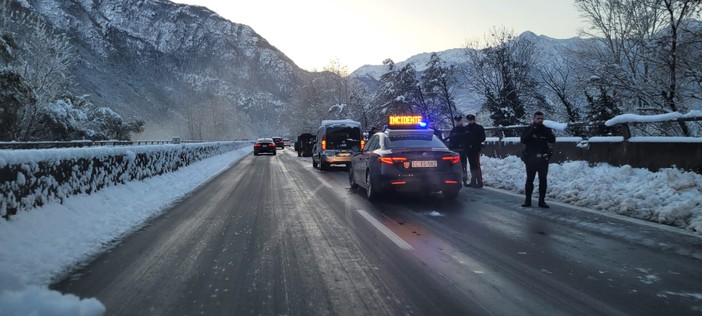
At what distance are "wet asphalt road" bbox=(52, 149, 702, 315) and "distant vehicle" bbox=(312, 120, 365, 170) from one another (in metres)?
11.3

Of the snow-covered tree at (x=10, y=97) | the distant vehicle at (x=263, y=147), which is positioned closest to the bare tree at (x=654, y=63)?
the distant vehicle at (x=263, y=147)

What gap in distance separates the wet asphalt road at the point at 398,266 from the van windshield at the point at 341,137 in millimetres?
11696

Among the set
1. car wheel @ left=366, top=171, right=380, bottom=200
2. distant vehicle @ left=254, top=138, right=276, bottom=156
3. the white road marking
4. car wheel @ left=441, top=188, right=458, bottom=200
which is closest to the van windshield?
car wheel @ left=366, top=171, right=380, bottom=200

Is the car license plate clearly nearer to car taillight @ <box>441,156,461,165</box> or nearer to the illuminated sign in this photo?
car taillight @ <box>441,156,461,165</box>

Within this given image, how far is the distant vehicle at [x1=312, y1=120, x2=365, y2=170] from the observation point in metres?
19.0

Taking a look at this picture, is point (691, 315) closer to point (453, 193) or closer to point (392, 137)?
point (453, 193)

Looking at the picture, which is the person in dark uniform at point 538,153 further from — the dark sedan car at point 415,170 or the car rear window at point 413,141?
the car rear window at point 413,141

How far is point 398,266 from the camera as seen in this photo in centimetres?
445

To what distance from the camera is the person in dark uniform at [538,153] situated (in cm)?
820

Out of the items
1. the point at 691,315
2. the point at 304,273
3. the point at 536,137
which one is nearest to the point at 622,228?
the point at 536,137

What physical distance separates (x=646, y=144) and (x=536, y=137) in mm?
2790

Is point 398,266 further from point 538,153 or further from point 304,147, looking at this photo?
point 304,147

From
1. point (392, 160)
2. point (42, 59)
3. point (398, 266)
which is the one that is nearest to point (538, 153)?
point (392, 160)

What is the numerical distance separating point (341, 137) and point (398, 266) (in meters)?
15.2
